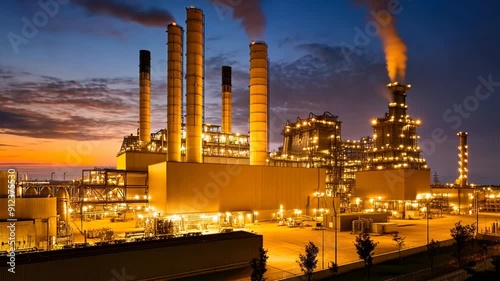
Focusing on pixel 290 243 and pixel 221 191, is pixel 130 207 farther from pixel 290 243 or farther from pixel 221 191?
pixel 290 243

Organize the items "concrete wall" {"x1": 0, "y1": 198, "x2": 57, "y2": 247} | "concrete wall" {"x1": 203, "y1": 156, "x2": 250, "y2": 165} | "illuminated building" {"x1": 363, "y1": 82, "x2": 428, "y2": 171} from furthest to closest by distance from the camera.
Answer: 1. "illuminated building" {"x1": 363, "y1": 82, "x2": 428, "y2": 171}
2. "concrete wall" {"x1": 203, "y1": 156, "x2": 250, "y2": 165}
3. "concrete wall" {"x1": 0, "y1": 198, "x2": 57, "y2": 247}

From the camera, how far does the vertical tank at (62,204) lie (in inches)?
1720

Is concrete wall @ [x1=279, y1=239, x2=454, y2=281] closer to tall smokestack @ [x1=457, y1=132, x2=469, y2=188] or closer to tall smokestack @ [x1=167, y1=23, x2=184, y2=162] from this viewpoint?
tall smokestack @ [x1=167, y1=23, x2=184, y2=162]

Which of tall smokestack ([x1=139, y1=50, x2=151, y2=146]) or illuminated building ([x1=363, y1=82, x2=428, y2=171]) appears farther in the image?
illuminated building ([x1=363, y1=82, x2=428, y2=171])

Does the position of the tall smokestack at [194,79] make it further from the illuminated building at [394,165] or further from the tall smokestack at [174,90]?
the illuminated building at [394,165]

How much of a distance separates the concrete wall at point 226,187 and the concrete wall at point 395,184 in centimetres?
1572

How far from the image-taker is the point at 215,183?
4969cm

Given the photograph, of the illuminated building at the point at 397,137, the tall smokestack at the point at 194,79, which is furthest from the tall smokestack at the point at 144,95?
the illuminated building at the point at 397,137

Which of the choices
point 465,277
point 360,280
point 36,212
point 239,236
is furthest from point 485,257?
point 36,212

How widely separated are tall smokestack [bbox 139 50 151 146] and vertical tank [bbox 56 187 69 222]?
2704cm

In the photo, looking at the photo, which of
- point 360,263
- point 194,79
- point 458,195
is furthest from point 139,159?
point 458,195

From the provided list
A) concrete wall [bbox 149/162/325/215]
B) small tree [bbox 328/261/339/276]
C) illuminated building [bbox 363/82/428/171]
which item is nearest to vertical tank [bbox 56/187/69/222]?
concrete wall [bbox 149/162/325/215]

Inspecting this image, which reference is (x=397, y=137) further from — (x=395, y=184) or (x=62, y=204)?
(x=62, y=204)

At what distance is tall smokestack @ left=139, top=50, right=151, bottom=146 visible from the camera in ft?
237
